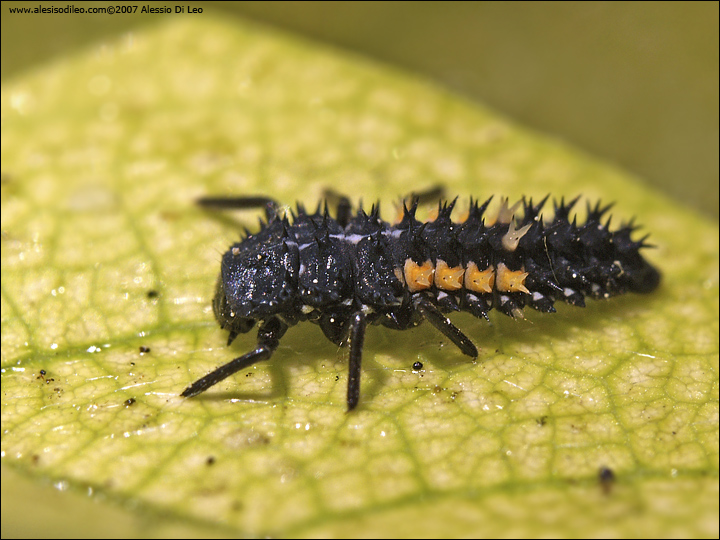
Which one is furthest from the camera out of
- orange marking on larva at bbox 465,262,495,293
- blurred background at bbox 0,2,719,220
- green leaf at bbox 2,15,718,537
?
blurred background at bbox 0,2,719,220

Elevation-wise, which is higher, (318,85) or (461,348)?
(318,85)

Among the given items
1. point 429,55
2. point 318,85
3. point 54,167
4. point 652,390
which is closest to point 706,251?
point 652,390

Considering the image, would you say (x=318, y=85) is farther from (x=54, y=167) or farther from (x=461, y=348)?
(x=461, y=348)

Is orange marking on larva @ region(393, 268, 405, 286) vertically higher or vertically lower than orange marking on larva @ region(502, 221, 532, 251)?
lower

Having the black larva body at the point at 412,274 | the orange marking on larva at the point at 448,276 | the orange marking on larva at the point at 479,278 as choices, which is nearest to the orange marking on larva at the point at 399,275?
the black larva body at the point at 412,274

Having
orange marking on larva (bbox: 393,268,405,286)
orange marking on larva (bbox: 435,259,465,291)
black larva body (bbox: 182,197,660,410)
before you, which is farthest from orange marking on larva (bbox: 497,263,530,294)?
orange marking on larva (bbox: 393,268,405,286)

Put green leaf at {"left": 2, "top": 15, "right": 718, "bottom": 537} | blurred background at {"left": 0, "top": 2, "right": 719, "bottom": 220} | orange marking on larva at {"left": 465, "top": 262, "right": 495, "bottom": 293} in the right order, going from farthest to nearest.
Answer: blurred background at {"left": 0, "top": 2, "right": 719, "bottom": 220}, orange marking on larva at {"left": 465, "top": 262, "right": 495, "bottom": 293}, green leaf at {"left": 2, "top": 15, "right": 718, "bottom": 537}

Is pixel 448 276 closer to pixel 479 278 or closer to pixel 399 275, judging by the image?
pixel 479 278

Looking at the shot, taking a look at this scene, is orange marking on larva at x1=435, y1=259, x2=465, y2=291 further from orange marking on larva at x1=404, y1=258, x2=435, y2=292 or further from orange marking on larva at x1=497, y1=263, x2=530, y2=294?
orange marking on larva at x1=497, y1=263, x2=530, y2=294
